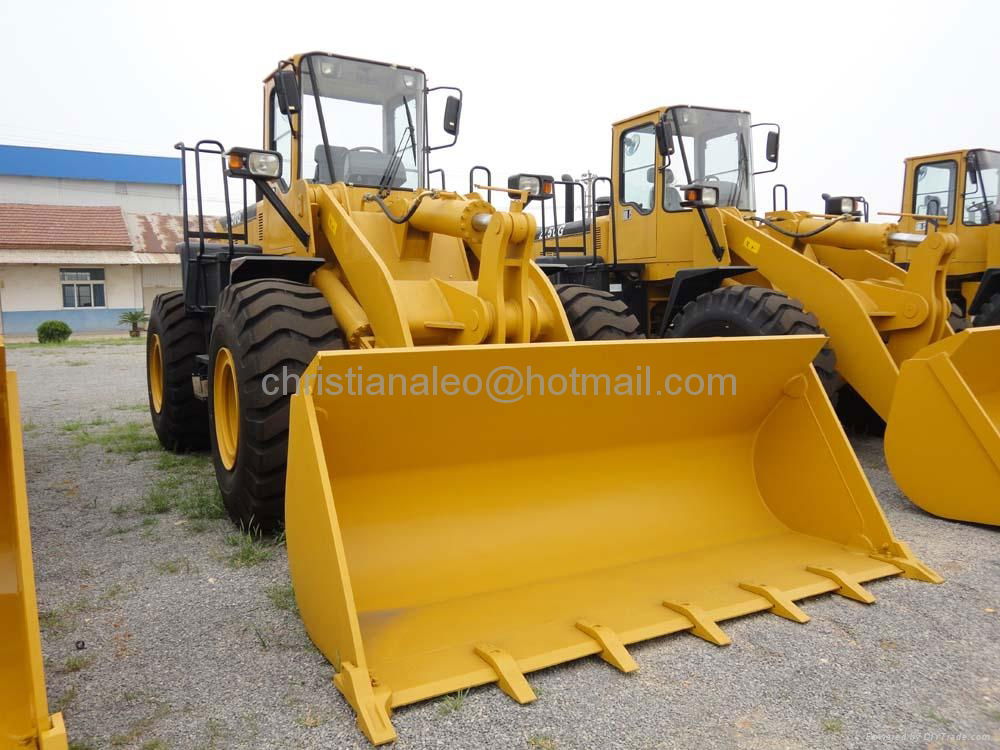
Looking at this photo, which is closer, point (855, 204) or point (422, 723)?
point (422, 723)

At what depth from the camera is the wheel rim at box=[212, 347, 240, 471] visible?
455 centimetres

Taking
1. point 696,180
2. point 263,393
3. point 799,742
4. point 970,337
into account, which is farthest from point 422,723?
point 696,180

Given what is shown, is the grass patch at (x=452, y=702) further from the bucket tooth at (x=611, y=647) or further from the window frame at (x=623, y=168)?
the window frame at (x=623, y=168)

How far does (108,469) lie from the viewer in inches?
239

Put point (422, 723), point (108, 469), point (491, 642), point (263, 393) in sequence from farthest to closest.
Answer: point (108, 469) → point (263, 393) → point (491, 642) → point (422, 723)

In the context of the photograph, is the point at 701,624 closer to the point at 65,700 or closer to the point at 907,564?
the point at 907,564

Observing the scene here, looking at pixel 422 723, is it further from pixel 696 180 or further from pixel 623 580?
pixel 696 180

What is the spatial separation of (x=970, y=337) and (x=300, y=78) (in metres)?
4.49

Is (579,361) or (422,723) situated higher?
(579,361)

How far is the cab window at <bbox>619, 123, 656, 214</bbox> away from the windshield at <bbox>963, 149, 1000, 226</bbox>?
15.9 feet

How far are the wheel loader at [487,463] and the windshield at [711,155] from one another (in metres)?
2.90

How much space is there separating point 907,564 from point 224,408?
3.69 m

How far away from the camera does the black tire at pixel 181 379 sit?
637 centimetres

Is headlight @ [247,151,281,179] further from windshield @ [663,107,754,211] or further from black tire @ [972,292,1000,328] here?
black tire @ [972,292,1000,328]
